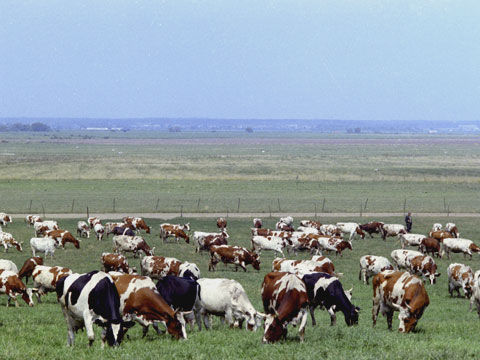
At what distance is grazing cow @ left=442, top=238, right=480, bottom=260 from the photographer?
119 feet

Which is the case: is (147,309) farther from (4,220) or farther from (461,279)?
(4,220)

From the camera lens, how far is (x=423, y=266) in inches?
1185

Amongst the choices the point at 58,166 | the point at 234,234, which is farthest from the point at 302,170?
the point at 234,234

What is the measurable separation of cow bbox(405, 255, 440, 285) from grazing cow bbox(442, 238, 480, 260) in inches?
254

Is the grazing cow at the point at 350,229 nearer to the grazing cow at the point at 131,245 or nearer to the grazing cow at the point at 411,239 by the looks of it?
the grazing cow at the point at 411,239

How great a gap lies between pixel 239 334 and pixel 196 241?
896 inches

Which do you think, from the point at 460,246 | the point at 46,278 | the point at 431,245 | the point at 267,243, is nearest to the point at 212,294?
the point at 46,278

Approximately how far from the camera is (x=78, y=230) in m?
43.4

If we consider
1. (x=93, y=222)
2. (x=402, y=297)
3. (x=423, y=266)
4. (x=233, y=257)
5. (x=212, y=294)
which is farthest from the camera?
(x=93, y=222)

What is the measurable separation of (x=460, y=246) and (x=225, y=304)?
2114cm

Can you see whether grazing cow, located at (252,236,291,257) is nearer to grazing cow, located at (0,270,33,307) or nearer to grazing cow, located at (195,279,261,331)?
grazing cow, located at (0,270,33,307)

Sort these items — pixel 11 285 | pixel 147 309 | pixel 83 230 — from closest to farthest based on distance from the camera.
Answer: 1. pixel 147 309
2. pixel 11 285
3. pixel 83 230

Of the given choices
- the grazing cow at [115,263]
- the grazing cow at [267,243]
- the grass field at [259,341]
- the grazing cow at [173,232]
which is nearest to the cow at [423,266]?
the grass field at [259,341]

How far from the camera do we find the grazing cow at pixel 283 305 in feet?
52.3
